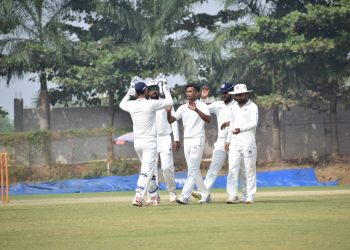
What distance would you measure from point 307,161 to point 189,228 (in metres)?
29.2

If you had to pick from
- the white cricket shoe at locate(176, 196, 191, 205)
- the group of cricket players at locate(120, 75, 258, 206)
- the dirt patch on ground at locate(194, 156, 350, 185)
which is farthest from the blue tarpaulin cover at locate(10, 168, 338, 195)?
the white cricket shoe at locate(176, 196, 191, 205)

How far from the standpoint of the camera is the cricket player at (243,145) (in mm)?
19766

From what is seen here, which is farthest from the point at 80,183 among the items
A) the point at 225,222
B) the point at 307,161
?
the point at 225,222

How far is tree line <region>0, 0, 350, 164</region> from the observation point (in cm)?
4144

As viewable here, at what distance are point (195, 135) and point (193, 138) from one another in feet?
0.26

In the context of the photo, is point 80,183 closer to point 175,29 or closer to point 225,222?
point 175,29

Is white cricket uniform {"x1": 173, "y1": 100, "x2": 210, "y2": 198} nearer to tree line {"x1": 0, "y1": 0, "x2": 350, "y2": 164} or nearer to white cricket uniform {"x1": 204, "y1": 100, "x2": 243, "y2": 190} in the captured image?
white cricket uniform {"x1": 204, "y1": 100, "x2": 243, "y2": 190}

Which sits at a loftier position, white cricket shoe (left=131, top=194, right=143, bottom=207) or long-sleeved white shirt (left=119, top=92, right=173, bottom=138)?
long-sleeved white shirt (left=119, top=92, right=173, bottom=138)

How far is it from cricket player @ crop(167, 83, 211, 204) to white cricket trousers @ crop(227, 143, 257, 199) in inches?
26.8

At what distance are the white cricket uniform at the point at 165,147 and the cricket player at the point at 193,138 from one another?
0.69 metres

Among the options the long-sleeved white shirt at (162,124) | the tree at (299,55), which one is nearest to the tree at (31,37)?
the tree at (299,55)

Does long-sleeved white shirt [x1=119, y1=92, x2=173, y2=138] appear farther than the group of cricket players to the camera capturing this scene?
No

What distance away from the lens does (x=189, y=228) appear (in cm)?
1399

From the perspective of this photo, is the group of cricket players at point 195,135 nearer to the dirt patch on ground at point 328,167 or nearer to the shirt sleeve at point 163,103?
the shirt sleeve at point 163,103
